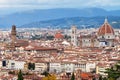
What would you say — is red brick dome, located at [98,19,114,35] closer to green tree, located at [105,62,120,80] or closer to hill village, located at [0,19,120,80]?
hill village, located at [0,19,120,80]

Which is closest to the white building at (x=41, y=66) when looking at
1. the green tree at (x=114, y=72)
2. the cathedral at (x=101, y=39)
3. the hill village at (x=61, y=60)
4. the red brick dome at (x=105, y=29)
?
the hill village at (x=61, y=60)

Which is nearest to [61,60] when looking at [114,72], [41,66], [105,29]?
[41,66]

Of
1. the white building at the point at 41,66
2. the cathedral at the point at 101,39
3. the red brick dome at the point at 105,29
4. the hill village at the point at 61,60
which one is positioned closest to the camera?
the hill village at the point at 61,60

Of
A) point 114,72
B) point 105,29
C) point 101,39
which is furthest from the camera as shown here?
point 101,39

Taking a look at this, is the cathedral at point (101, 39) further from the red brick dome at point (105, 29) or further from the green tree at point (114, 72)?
the green tree at point (114, 72)

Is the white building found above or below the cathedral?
below

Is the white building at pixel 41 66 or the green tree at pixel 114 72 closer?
the green tree at pixel 114 72

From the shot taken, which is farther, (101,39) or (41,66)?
(101,39)

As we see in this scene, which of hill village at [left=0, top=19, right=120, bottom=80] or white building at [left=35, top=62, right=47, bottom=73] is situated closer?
hill village at [left=0, top=19, right=120, bottom=80]

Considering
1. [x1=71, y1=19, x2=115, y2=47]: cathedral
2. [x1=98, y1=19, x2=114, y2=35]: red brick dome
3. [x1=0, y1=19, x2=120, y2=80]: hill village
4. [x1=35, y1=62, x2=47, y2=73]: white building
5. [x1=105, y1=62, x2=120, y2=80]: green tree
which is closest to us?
[x1=105, y1=62, x2=120, y2=80]: green tree

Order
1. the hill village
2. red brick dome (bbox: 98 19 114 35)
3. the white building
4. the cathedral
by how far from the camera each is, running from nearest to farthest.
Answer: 1. the hill village
2. the white building
3. the cathedral
4. red brick dome (bbox: 98 19 114 35)

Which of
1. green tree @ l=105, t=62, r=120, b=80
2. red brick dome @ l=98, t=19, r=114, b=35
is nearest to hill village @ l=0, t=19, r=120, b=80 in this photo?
red brick dome @ l=98, t=19, r=114, b=35

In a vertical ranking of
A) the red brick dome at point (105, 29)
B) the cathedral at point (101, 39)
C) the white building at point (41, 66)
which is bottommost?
the white building at point (41, 66)

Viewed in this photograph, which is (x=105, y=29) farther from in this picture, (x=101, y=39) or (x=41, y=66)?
(x=41, y=66)
